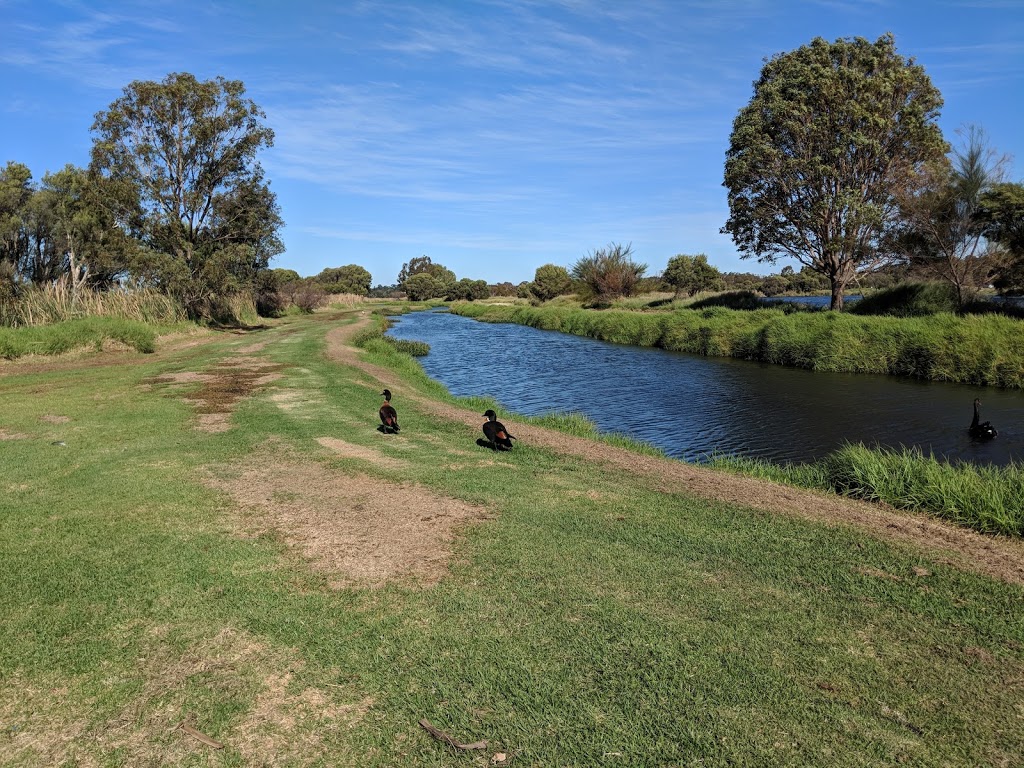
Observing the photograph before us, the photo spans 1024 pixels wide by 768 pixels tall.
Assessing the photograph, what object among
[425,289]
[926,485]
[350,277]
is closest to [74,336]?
[926,485]

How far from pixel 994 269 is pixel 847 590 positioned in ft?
107

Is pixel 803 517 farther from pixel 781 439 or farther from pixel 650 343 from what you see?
pixel 650 343

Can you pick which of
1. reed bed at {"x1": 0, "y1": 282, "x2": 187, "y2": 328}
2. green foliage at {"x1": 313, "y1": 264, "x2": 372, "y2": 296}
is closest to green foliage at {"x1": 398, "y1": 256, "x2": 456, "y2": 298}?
green foliage at {"x1": 313, "y1": 264, "x2": 372, "y2": 296}

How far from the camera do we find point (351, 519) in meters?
6.16

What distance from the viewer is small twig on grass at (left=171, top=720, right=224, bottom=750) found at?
3003 mm

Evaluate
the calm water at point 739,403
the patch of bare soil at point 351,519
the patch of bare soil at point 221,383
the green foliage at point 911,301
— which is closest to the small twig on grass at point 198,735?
the patch of bare soil at point 351,519

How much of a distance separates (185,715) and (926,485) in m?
8.54

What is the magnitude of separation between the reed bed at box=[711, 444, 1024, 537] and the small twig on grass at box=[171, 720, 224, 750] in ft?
24.7

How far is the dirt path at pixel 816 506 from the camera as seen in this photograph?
5.57 m

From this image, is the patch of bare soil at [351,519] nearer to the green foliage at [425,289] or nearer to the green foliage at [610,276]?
the green foliage at [610,276]

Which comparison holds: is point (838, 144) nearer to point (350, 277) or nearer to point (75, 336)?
point (75, 336)

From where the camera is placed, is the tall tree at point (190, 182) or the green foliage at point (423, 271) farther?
the green foliage at point (423, 271)

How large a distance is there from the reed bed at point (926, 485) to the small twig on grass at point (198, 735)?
7525 mm

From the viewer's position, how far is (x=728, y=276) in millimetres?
133500
